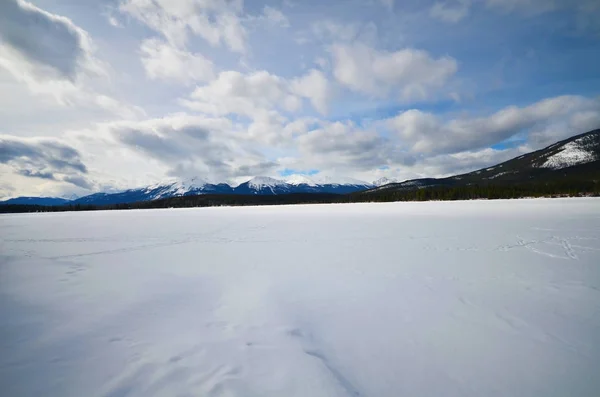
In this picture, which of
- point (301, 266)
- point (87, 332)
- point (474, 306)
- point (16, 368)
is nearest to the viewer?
point (16, 368)

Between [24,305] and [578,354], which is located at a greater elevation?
[24,305]

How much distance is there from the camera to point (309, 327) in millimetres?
5305

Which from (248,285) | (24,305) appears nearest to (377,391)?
(248,285)

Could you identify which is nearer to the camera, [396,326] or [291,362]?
[291,362]

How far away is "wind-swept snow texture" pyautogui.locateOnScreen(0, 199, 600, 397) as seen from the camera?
3.71 m

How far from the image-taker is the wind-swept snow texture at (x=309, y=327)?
3.71 metres

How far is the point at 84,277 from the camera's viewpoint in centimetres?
880

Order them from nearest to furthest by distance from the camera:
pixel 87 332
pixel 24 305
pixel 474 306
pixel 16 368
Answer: pixel 16 368, pixel 87 332, pixel 474 306, pixel 24 305

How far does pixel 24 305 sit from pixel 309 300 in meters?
7.42

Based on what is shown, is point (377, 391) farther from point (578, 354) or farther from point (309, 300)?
point (578, 354)

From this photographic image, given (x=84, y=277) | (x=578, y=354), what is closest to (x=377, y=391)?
(x=578, y=354)

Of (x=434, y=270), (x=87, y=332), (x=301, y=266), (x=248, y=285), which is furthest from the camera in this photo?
(x=301, y=266)

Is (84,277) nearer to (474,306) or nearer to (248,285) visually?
(248,285)

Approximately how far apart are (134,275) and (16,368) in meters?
5.20
